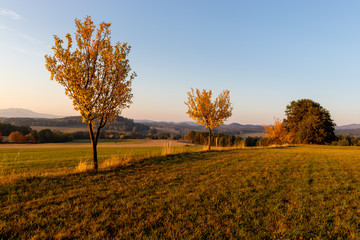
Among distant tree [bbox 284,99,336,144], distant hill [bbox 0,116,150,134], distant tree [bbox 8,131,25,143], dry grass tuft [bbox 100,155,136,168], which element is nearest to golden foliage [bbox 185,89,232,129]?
dry grass tuft [bbox 100,155,136,168]

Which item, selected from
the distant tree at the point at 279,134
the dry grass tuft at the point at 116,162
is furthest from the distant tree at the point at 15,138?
the distant tree at the point at 279,134

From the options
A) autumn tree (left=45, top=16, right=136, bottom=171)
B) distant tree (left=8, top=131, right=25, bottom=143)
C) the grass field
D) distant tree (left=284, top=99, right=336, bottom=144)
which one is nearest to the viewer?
the grass field

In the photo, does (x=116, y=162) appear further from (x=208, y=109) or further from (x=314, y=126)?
(x=314, y=126)

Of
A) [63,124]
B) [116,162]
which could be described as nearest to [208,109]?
[116,162]

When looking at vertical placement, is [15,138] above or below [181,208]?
below

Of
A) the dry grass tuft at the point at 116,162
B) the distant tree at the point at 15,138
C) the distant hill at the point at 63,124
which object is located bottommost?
the distant tree at the point at 15,138

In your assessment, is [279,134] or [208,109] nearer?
[208,109]

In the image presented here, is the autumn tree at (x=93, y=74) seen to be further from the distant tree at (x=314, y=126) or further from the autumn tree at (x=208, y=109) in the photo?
the distant tree at (x=314, y=126)

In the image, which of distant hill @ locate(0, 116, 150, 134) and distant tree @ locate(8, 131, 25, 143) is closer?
distant tree @ locate(8, 131, 25, 143)

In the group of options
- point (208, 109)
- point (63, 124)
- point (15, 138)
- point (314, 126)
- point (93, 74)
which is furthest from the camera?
point (63, 124)

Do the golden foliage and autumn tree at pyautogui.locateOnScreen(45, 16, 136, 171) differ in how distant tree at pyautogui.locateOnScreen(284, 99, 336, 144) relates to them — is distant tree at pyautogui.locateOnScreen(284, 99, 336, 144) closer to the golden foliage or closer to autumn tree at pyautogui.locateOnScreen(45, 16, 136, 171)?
the golden foliage

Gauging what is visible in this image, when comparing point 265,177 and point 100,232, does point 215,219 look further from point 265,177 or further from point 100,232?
point 265,177

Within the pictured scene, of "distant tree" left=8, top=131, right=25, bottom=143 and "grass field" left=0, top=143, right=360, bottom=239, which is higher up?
"grass field" left=0, top=143, right=360, bottom=239

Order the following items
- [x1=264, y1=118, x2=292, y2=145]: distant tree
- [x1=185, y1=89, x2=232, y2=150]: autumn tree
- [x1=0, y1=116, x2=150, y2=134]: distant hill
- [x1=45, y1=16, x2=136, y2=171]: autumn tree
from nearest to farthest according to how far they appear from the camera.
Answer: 1. [x1=45, y1=16, x2=136, y2=171]: autumn tree
2. [x1=185, y1=89, x2=232, y2=150]: autumn tree
3. [x1=264, y1=118, x2=292, y2=145]: distant tree
4. [x1=0, y1=116, x2=150, y2=134]: distant hill
